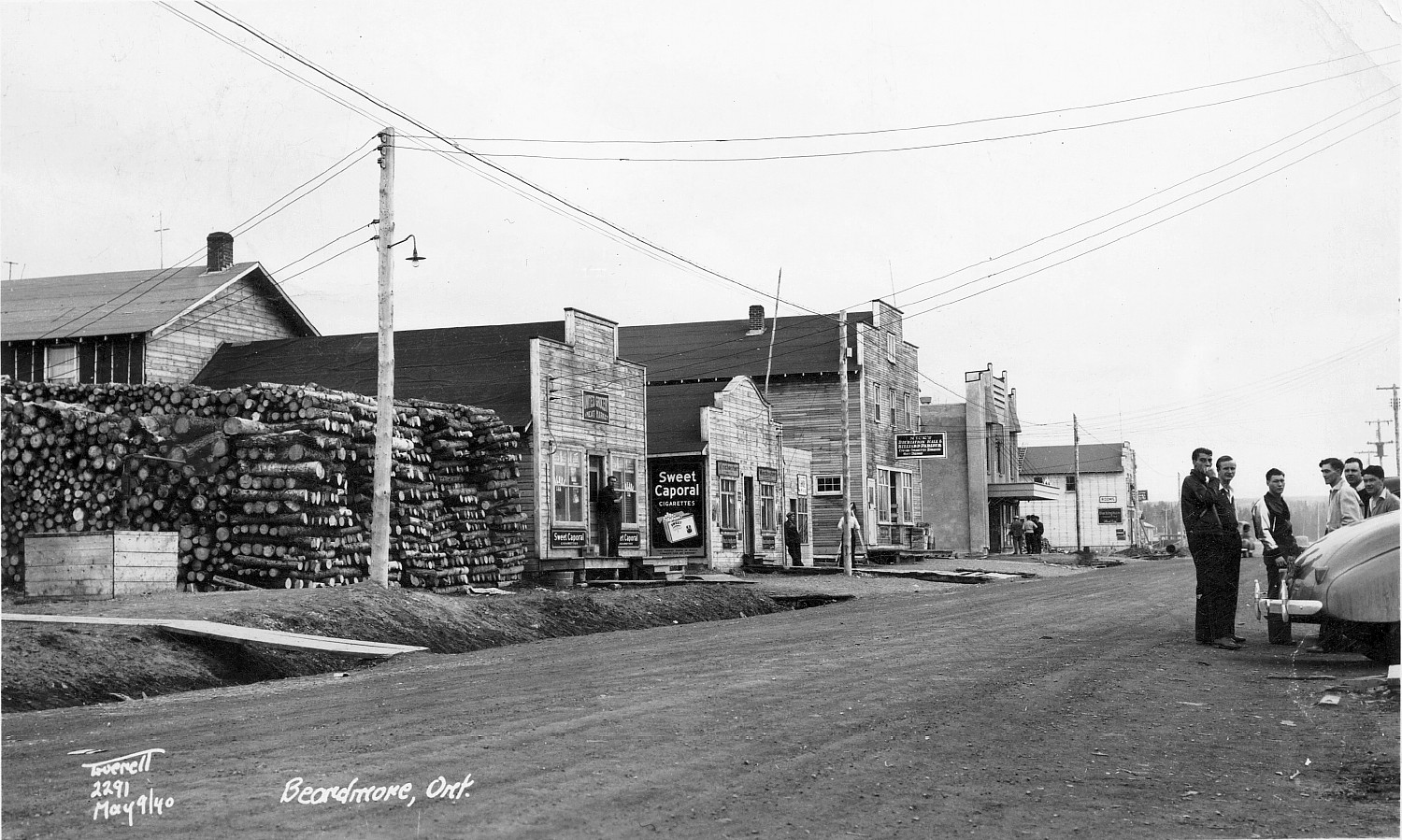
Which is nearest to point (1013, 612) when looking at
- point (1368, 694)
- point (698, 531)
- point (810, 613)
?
point (810, 613)

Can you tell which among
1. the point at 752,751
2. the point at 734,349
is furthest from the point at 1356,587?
the point at 734,349

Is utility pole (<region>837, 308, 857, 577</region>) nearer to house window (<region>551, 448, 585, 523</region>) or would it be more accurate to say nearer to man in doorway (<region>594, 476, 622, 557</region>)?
man in doorway (<region>594, 476, 622, 557</region>)

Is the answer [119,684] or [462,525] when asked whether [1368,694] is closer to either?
[119,684]

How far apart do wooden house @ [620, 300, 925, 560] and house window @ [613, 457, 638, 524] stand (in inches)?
587

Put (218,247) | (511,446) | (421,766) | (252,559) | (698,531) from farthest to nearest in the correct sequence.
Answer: (218,247) → (698,531) → (511,446) → (252,559) → (421,766)

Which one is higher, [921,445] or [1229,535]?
[921,445]

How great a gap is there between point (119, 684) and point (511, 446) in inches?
692

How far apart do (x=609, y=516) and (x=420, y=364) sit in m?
6.07

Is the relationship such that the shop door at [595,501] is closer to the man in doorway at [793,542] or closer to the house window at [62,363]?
the man in doorway at [793,542]

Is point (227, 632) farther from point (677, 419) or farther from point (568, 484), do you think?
point (677, 419)

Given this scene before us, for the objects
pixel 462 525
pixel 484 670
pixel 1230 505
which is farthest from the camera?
pixel 462 525

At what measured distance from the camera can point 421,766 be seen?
→ 6426mm

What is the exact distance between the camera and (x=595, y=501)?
3206 cm
